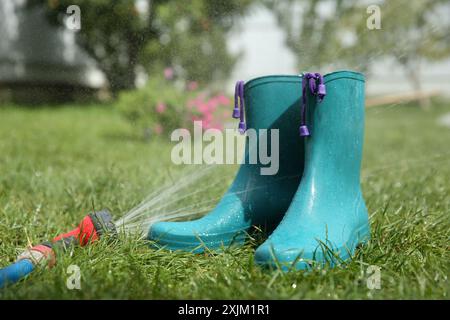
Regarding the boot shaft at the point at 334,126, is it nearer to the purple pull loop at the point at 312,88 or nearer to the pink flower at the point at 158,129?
the purple pull loop at the point at 312,88

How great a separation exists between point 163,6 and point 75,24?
59.8 inches

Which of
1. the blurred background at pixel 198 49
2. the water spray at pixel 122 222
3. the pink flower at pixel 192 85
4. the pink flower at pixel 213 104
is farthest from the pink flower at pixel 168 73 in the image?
the water spray at pixel 122 222

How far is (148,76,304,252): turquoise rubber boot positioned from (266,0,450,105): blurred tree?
442 millimetres

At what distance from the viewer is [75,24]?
2.39m

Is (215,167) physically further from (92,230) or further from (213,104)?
(213,104)

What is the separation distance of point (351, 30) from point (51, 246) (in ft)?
4.90

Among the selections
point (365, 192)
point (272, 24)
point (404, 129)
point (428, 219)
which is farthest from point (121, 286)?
point (404, 129)

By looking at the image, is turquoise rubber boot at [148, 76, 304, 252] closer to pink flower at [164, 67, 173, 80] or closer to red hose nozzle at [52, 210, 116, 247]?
red hose nozzle at [52, 210, 116, 247]

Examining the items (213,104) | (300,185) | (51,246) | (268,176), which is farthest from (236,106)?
(213,104)

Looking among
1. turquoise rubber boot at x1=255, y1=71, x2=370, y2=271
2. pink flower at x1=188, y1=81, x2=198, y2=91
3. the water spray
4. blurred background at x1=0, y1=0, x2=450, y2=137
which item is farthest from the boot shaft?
pink flower at x1=188, y1=81, x2=198, y2=91

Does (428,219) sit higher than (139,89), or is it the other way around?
(139,89)

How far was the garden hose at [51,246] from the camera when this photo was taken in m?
1.15

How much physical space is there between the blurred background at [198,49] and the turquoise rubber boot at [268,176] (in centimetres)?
20

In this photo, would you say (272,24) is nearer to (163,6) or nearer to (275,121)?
(275,121)
